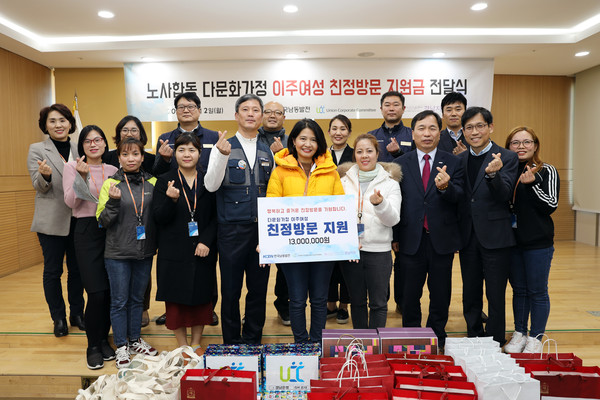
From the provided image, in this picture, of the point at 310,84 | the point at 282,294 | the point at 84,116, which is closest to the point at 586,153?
the point at 310,84

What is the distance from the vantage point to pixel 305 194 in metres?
2.46

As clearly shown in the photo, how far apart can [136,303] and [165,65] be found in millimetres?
4047

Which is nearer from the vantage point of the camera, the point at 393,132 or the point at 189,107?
the point at 189,107

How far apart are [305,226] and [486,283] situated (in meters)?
1.35

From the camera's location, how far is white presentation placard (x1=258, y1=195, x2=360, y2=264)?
2.35 meters

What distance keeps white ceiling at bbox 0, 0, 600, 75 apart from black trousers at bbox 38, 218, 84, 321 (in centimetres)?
265

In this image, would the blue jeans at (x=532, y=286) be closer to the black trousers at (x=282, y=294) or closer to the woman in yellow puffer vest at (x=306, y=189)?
the woman in yellow puffer vest at (x=306, y=189)

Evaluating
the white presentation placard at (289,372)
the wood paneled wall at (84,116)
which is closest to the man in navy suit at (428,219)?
the white presentation placard at (289,372)

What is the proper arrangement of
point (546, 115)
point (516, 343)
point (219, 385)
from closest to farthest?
1. point (219, 385)
2. point (516, 343)
3. point (546, 115)

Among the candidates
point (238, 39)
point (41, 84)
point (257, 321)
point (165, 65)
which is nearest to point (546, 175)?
point (257, 321)

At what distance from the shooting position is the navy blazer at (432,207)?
2.61 metres

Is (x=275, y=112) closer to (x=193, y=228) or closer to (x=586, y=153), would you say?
(x=193, y=228)

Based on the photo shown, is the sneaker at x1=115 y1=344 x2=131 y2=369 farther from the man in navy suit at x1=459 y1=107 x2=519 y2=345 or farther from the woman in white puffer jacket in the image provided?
A: the man in navy suit at x1=459 y1=107 x2=519 y2=345

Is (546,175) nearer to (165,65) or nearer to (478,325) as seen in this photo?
(478,325)
